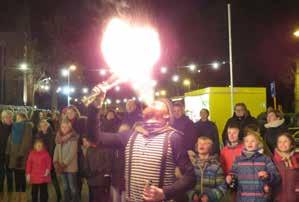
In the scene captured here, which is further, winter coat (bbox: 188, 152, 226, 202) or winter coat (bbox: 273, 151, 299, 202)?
winter coat (bbox: 273, 151, 299, 202)

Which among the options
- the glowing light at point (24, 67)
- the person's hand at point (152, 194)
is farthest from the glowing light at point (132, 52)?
the glowing light at point (24, 67)

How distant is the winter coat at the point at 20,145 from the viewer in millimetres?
10633

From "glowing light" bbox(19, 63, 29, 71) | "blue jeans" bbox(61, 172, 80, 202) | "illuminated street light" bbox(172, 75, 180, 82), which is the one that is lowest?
"blue jeans" bbox(61, 172, 80, 202)

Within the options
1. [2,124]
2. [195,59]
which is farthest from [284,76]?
[2,124]

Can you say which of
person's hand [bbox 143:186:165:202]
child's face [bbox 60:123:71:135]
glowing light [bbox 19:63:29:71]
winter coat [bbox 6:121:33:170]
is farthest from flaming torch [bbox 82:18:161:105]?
glowing light [bbox 19:63:29:71]

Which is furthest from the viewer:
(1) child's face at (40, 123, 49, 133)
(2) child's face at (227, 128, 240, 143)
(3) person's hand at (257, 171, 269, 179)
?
(1) child's face at (40, 123, 49, 133)

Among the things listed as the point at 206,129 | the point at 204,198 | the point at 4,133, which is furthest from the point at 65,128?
the point at 204,198

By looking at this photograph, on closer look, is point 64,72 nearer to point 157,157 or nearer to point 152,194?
point 157,157

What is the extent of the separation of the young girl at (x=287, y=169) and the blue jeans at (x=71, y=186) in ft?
12.5

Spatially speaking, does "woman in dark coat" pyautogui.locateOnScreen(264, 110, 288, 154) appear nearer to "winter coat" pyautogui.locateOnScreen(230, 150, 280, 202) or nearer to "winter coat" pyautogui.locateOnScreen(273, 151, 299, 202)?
"winter coat" pyautogui.locateOnScreen(273, 151, 299, 202)

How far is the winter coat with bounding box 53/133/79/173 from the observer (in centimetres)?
913

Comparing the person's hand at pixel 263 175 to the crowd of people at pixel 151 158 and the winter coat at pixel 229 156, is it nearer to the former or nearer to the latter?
the crowd of people at pixel 151 158

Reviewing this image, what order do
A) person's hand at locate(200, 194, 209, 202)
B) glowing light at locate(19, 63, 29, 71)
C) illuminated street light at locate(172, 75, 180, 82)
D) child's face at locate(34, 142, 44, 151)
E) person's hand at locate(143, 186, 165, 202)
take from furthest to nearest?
glowing light at locate(19, 63, 29, 71), illuminated street light at locate(172, 75, 180, 82), child's face at locate(34, 142, 44, 151), person's hand at locate(200, 194, 209, 202), person's hand at locate(143, 186, 165, 202)

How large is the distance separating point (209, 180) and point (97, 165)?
2659 mm
